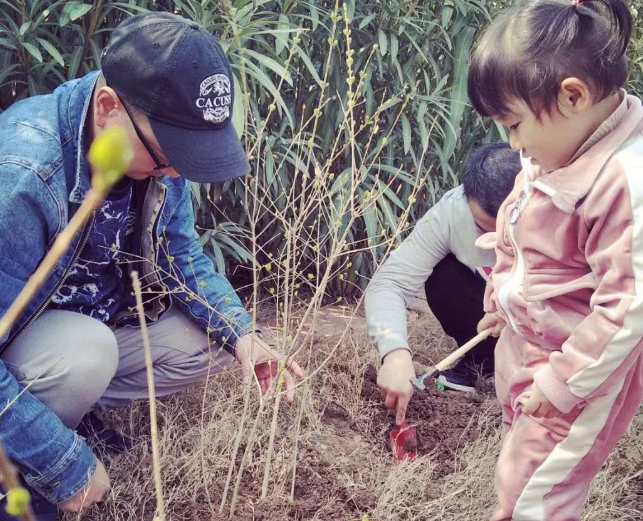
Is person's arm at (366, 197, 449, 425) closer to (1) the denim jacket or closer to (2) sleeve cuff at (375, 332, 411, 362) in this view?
(2) sleeve cuff at (375, 332, 411, 362)

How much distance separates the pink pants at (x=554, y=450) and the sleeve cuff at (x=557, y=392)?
0.07 meters

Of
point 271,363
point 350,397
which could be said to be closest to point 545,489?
point 271,363

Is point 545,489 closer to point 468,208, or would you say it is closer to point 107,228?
point 468,208

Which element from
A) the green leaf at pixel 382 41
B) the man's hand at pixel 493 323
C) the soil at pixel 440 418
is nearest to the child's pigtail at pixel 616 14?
the man's hand at pixel 493 323

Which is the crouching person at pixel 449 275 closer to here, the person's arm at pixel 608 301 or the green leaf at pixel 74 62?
the person's arm at pixel 608 301

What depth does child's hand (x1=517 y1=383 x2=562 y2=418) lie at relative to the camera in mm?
1508

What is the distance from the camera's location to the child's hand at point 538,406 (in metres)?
1.51

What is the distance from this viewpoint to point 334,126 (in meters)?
3.25

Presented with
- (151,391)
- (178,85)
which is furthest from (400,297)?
(151,391)

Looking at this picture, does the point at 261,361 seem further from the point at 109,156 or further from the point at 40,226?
the point at 109,156

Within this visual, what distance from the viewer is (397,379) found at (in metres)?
1.98

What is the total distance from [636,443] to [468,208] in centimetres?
85

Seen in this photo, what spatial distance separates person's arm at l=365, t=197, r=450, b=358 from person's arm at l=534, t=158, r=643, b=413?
668 millimetres

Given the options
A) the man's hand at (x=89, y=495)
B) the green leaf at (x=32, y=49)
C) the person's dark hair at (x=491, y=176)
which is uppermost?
the green leaf at (x=32, y=49)
